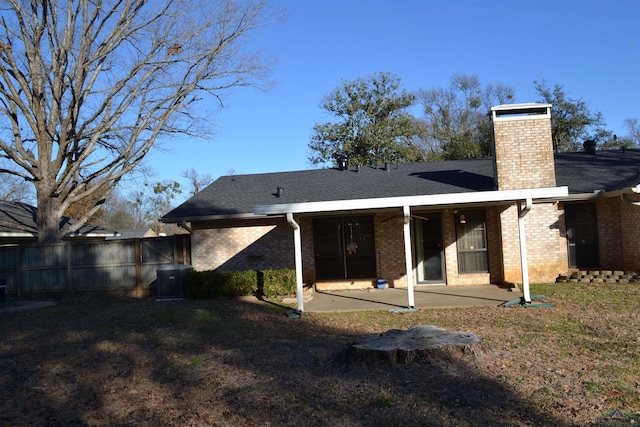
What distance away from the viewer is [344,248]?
15.0 metres

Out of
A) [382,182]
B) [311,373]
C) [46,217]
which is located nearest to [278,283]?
[382,182]

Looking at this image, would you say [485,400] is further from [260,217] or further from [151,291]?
[151,291]

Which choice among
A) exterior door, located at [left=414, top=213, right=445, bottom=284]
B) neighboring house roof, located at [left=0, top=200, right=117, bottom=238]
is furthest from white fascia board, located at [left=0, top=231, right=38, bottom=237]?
exterior door, located at [left=414, top=213, right=445, bottom=284]

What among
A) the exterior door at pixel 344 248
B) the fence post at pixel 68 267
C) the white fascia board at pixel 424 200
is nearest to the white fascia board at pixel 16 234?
the fence post at pixel 68 267

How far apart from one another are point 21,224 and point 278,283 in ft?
41.7

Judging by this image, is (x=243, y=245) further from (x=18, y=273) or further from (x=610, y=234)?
(x=610, y=234)

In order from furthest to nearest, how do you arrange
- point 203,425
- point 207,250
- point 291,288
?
point 207,250 → point 291,288 → point 203,425

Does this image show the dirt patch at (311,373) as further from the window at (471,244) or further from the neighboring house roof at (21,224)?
the neighboring house roof at (21,224)

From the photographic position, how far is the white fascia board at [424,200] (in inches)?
418

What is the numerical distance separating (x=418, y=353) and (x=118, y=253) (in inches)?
459

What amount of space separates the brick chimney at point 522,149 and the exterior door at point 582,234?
1899 millimetres

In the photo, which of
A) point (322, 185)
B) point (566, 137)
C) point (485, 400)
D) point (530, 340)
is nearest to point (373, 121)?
point (566, 137)

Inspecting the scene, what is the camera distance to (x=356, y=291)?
47.1ft

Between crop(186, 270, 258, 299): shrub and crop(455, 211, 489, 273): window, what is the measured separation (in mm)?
5620
